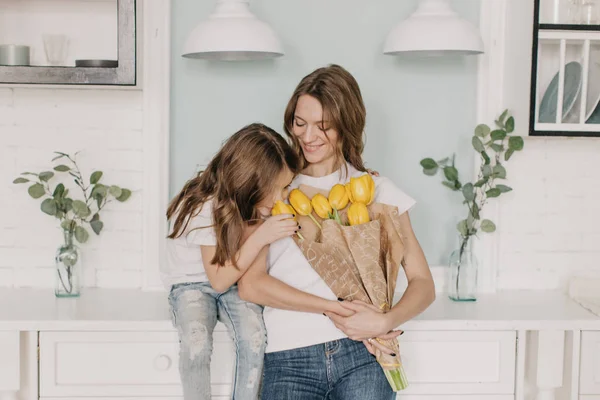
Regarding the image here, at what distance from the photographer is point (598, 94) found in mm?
2689

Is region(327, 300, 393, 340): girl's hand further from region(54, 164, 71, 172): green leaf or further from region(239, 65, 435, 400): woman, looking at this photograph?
region(54, 164, 71, 172): green leaf

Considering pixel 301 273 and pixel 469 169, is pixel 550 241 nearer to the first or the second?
pixel 469 169

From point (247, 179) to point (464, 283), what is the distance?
93 centimetres

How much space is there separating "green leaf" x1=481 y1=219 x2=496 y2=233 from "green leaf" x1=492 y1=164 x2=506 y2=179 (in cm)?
16

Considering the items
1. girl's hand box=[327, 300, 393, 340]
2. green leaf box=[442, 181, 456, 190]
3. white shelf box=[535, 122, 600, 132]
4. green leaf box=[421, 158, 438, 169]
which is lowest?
girl's hand box=[327, 300, 393, 340]

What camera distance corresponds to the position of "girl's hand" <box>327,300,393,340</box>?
2.10 m

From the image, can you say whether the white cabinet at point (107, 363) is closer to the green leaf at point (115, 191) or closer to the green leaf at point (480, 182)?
the green leaf at point (115, 191)

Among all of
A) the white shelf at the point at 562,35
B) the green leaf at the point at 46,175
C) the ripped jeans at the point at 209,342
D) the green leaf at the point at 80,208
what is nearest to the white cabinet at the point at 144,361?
the ripped jeans at the point at 209,342

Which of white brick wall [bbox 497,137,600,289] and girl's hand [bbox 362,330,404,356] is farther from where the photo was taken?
white brick wall [bbox 497,137,600,289]

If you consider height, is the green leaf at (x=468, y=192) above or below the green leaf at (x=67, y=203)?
above

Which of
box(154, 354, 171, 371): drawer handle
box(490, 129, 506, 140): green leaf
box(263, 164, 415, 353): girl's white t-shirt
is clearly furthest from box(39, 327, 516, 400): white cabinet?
box(490, 129, 506, 140): green leaf

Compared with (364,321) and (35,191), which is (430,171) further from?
(35,191)

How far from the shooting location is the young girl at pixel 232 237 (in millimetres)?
2213

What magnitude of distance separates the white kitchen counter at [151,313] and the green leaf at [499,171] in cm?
42
